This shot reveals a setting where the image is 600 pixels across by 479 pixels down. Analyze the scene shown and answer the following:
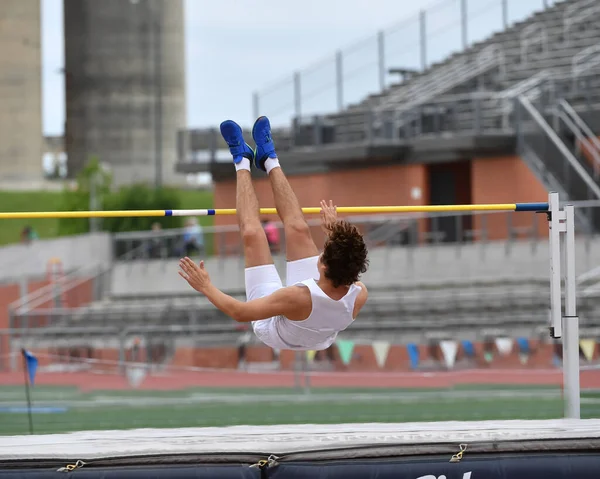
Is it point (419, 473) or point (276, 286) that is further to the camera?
point (276, 286)

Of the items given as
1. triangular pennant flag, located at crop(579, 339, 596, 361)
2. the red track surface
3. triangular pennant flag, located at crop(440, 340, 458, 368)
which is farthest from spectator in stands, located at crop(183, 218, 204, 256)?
triangular pennant flag, located at crop(579, 339, 596, 361)

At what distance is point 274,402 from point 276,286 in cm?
724

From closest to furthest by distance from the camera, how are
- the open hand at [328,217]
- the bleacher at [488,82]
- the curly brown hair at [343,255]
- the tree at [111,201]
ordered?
the curly brown hair at [343,255] < the open hand at [328,217] < the bleacher at [488,82] < the tree at [111,201]

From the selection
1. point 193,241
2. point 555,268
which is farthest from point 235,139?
point 193,241

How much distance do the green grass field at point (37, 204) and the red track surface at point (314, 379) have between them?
27.7 m

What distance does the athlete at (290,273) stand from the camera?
22.9 feet

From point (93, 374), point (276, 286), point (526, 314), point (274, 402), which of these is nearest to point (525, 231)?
point (526, 314)

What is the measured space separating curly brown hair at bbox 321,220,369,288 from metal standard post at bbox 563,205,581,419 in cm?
156

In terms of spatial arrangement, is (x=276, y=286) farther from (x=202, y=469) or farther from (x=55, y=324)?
(x=55, y=324)

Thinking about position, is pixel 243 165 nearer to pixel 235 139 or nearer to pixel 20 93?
pixel 235 139

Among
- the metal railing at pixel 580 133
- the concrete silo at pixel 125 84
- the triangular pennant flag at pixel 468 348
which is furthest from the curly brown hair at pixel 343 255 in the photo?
Result: the concrete silo at pixel 125 84

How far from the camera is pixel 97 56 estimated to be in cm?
5381

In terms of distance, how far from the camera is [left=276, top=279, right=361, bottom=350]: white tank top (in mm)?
7113

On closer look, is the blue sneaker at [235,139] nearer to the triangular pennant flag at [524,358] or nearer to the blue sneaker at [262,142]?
the blue sneaker at [262,142]
